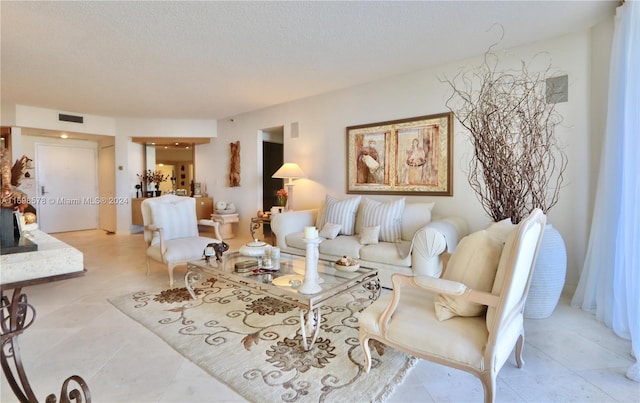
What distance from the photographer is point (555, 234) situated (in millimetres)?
2627

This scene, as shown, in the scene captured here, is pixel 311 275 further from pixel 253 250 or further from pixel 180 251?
pixel 180 251

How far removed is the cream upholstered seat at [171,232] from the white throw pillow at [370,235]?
1.77 meters

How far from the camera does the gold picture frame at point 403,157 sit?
3.87 meters

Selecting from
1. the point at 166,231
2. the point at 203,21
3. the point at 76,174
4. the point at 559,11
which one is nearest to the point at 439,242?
the point at 559,11

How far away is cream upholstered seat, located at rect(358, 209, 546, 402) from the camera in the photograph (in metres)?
1.41

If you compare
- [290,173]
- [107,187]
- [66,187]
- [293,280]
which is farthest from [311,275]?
[66,187]

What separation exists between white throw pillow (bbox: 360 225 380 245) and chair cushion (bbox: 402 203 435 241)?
1.03ft

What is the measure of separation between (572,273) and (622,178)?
1200 millimetres

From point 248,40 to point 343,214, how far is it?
2210 mm

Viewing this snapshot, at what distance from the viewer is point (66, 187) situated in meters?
7.33

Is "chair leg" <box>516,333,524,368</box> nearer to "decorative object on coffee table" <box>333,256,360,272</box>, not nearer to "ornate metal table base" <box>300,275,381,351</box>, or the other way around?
"ornate metal table base" <box>300,275,381,351</box>

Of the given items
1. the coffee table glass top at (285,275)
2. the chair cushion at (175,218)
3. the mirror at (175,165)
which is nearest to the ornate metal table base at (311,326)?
the coffee table glass top at (285,275)

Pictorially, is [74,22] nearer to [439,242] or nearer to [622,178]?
[439,242]

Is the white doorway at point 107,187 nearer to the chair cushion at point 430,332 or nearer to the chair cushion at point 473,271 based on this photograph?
the chair cushion at point 430,332
